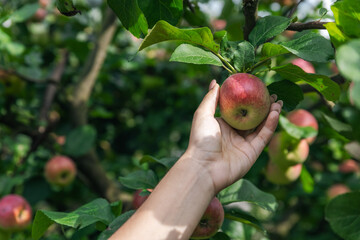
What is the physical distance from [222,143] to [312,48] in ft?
0.99

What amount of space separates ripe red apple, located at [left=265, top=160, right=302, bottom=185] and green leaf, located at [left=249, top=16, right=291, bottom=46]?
28.5 inches

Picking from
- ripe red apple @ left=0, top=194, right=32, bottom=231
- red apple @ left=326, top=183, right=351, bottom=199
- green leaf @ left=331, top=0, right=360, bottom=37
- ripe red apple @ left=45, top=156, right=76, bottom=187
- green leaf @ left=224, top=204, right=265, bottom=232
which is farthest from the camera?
red apple @ left=326, top=183, right=351, bottom=199

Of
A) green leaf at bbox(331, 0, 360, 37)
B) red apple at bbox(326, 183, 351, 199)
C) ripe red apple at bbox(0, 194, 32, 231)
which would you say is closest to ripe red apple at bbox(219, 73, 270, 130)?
green leaf at bbox(331, 0, 360, 37)

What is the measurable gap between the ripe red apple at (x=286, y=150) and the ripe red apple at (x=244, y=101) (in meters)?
0.45

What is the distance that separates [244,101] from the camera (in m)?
0.90

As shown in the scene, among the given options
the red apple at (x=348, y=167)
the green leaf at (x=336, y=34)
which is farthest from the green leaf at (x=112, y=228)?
the red apple at (x=348, y=167)

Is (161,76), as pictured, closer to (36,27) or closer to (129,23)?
(36,27)

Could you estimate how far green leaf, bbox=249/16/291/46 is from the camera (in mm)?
898

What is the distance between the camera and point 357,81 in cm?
46

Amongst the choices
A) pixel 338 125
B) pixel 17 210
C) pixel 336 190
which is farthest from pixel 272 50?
pixel 336 190

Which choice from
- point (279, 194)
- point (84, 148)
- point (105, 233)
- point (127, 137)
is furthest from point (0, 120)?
point (279, 194)

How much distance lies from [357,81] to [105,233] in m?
0.68

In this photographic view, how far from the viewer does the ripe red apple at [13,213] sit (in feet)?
5.49

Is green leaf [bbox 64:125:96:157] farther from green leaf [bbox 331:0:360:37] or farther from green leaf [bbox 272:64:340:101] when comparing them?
green leaf [bbox 331:0:360:37]
